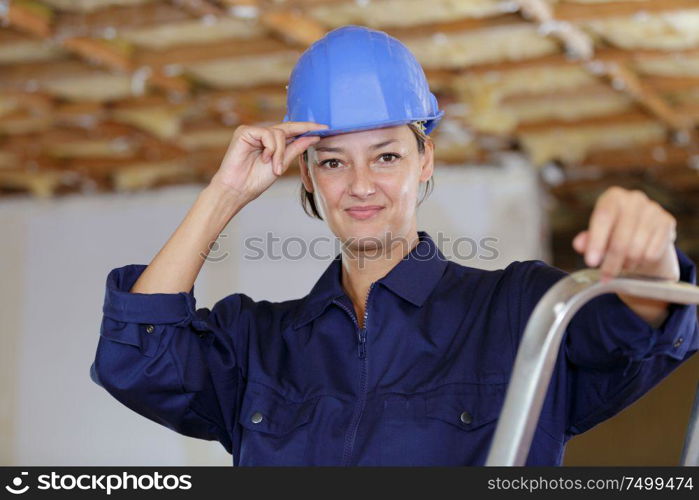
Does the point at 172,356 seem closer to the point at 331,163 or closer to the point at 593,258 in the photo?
the point at 331,163

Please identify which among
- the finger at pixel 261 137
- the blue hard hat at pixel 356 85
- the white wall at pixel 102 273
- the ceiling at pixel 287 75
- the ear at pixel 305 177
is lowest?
the white wall at pixel 102 273

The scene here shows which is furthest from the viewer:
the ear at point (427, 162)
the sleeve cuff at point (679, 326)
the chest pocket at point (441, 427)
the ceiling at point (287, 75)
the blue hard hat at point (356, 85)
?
the ceiling at point (287, 75)

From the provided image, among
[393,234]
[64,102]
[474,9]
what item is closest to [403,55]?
[393,234]

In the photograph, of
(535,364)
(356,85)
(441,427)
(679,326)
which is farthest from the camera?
(356,85)

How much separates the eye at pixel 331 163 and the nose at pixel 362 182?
5cm

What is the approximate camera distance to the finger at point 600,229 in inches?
37.1

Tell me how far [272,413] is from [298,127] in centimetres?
46

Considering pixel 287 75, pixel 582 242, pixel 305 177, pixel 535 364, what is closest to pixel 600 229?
pixel 582 242

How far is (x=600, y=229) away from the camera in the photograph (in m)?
0.95

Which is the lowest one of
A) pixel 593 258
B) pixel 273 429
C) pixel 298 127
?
pixel 273 429

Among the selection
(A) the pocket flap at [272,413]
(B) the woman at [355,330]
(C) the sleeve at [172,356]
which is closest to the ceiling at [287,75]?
(B) the woman at [355,330]

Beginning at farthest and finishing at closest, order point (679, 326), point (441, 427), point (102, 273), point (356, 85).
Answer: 1. point (102, 273)
2. point (356, 85)
3. point (441, 427)
4. point (679, 326)

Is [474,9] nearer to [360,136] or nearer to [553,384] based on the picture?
[360,136]

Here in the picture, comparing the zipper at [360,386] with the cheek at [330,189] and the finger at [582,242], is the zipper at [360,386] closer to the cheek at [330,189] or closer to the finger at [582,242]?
the cheek at [330,189]
